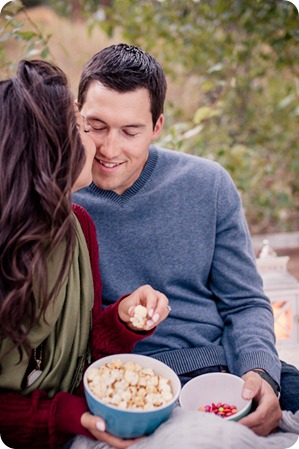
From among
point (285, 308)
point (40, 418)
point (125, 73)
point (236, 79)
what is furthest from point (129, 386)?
point (236, 79)

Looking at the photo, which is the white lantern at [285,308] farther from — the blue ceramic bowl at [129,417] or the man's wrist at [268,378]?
the blue ceramic bowl at [129,417]

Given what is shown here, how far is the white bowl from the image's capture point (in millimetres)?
1459

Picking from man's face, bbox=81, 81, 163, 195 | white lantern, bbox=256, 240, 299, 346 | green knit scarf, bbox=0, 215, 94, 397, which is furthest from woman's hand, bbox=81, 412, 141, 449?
white lantern, bbox=256, 240, 299, 346

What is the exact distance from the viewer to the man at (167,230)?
61.3 inches

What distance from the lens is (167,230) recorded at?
5.43 ft

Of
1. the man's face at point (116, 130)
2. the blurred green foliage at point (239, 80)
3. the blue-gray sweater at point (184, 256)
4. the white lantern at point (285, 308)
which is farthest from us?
the blurred green foliage at point (239, 80)

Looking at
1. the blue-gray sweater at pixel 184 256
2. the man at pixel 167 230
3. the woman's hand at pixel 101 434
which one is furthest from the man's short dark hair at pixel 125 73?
the woman's hand at pixel 101 434

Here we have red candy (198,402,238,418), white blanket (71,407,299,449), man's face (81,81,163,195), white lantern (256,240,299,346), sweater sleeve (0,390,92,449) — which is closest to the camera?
white blanket (71,407,299,449)

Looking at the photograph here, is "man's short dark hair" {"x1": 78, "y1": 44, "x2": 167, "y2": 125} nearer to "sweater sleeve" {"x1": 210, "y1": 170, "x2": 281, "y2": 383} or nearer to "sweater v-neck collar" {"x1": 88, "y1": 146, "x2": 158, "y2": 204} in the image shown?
"sweater v-neck collar" {"x1": 88, "y1": 146, "x2": 158, "y2": 204}

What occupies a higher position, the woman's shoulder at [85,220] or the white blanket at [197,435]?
the woman's shoulder at [85,220]

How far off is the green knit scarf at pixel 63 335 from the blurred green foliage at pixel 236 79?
108cm

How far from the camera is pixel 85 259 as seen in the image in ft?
4.83

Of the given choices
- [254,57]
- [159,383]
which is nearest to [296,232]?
[254,57]

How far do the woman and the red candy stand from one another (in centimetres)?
24
